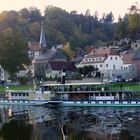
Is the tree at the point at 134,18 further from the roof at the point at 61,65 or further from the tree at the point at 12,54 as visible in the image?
the tree at the point at 12,54

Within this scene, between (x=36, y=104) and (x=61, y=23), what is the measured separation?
4583 inches

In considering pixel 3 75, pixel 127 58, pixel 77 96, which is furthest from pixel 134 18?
pixel 77 96

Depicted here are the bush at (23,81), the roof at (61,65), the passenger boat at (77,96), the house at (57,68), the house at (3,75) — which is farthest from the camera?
the house at (3,75)

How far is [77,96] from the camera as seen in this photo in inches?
2440

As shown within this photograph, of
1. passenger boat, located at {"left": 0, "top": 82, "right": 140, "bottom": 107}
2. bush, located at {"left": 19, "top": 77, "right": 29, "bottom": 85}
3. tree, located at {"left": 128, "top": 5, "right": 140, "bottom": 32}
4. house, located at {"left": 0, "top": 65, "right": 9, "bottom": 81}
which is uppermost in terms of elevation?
tree, located at {"left": 128, "top": 5, "right": 140, "bottom": 32}

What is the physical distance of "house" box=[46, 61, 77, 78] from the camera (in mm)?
110750

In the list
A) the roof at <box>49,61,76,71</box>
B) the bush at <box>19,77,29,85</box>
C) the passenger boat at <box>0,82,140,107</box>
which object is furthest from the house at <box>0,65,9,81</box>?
the passenger boat at <box>0,82,140,107</box>

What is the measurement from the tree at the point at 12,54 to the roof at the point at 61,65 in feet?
36.0

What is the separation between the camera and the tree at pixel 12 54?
10238cm

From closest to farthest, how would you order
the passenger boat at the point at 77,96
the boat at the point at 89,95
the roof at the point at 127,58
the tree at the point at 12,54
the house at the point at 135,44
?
1. the boat at the point at 89,95
2. the passenger boat at the point at 77,96
3. the tree at the point at 12,54
4. the roof at the point at 127,58
5. the house at the point at 135,44

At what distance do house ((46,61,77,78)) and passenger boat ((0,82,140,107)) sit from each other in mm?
44050

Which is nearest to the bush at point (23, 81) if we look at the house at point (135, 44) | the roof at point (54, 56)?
the roof at point (54, 56)

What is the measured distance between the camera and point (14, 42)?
104m

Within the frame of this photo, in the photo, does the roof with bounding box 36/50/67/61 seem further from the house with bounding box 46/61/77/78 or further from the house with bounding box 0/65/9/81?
the house with bounding box 0/65/9/81
